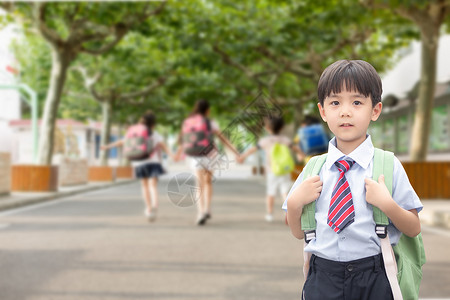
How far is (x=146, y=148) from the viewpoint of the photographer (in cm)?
666

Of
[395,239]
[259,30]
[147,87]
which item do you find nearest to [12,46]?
[147,87]

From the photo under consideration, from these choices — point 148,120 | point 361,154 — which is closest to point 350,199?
point 361,154

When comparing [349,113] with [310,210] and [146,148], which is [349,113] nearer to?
[310,210]

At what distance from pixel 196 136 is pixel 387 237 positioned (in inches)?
27.9

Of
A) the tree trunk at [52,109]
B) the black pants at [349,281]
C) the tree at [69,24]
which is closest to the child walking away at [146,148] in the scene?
the black pants at [349,281]

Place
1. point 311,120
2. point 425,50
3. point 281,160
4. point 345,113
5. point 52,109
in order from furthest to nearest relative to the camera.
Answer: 1. point 52,109
2. point 425,50
3. point 281,160
4. point 311,120
5. point 345,113

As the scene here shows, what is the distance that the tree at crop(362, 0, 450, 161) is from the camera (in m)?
11.7

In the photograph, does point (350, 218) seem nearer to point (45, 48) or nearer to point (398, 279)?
point (398, 279)

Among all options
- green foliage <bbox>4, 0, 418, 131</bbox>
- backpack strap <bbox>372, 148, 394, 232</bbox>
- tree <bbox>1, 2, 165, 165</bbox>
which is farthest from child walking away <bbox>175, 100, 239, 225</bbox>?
tree <bbox>1, 2, 165, 165</bbox>

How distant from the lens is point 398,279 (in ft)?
5.65

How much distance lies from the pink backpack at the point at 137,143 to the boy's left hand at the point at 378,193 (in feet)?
12.7

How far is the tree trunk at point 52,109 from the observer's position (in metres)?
17.0

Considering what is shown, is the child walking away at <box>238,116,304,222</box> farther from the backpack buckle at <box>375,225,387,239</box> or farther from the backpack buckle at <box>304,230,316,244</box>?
the backpack buckle at <box>375,225,387,239</box>

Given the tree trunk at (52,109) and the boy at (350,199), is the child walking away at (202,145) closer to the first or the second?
the boy at (350,199)
